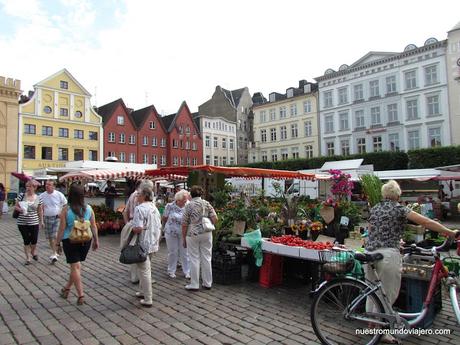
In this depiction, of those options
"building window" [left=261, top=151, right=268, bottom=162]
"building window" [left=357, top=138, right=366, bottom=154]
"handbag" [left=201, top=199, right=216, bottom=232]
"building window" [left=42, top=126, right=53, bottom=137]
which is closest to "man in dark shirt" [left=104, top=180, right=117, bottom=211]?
"handbag" [left=201, top=199, right=216, bottom=232]

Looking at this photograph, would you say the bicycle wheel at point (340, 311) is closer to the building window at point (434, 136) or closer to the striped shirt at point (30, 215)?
the striped shirt at point (30, 215)

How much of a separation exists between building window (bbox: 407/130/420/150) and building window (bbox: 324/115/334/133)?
954 cm

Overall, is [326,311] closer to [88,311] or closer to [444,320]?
[444,320]

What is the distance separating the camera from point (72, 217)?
538cm

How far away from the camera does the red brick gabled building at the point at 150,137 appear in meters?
52.8

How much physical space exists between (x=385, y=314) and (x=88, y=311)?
3808 millimetres

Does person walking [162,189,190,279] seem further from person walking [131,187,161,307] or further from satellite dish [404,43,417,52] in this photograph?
satellite dish [404,43,417,52]

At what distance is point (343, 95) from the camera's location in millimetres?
44438

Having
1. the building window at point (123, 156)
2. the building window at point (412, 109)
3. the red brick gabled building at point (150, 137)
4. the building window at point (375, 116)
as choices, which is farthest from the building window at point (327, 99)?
the building window at point (123, 156)

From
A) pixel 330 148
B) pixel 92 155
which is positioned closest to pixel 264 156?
pixel 330 148

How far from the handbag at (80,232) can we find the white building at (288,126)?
145ft

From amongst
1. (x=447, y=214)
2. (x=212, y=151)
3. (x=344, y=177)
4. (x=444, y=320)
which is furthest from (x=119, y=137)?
(x=444, y=320)

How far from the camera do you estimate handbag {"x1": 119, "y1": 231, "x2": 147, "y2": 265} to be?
16.8 feet

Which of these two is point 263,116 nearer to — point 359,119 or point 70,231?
point 359,119
